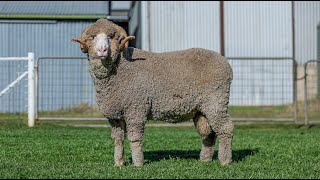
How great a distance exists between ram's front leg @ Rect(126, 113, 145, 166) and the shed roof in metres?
13.3

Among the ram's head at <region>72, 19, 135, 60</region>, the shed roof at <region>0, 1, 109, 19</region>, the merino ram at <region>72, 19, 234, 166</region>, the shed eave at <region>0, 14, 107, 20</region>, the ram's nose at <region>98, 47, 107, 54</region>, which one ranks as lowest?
the merino ram at <region>72, 19, 234, 166</region>

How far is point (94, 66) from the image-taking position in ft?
25.8

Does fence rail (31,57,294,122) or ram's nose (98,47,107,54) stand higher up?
ram's nose (98,47,107,54)

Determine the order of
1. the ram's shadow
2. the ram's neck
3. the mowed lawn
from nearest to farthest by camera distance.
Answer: the mowed lawn < the ram's neck < the ram's shadow

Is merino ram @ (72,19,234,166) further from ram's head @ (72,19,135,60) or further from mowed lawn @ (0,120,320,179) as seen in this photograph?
mowed lawn @ (0,120,320,179)

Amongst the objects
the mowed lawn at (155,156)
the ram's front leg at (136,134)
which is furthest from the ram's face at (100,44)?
the mowed lawn at (155,156)

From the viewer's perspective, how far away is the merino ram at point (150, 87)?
7879mm

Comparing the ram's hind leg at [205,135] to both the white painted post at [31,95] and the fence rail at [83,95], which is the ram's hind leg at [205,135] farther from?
the fence rail at [83,95]

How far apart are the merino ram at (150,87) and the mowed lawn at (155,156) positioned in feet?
1.39

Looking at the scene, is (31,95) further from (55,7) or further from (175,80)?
(55,7)

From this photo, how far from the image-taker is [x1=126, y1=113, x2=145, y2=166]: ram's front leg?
7.95 m

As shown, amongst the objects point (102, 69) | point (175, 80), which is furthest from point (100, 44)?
point (175, 80)

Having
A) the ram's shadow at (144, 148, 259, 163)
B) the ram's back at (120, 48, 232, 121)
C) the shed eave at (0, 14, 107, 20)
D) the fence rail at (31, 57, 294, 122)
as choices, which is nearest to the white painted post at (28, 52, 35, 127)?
the fence rail at (31, 57, 294, 122)

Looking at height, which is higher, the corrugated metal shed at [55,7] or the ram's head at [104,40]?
the corrugated metal shed at [55,7]
